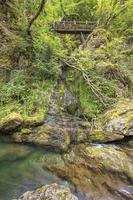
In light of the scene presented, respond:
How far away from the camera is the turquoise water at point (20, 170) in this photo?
5039 millimetres

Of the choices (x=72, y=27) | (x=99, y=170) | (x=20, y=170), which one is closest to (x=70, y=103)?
(x=99, y=170)

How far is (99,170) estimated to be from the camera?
5.65m

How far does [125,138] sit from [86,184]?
1.97m

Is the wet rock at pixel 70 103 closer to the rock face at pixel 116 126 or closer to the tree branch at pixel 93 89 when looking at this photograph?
the tree branch at pixel 93 89

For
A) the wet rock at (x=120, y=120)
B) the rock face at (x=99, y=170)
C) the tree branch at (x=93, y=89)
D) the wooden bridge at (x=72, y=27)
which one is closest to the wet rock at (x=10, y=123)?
the rock face at (x=99, y=170)

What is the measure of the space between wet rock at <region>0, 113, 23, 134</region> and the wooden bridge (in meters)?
4.36

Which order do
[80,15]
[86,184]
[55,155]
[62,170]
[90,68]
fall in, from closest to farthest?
[86,184] → [62,170] → [55,155] → [90,68] → [80,15]

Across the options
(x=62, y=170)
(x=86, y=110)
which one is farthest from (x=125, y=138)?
(x=62, y=170)

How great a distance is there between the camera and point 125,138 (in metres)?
6.82

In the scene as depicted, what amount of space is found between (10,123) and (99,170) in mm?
2337

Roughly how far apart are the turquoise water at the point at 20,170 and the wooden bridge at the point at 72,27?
17.1 feet

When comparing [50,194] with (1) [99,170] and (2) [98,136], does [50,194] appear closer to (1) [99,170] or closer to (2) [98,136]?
(1) [99,170]

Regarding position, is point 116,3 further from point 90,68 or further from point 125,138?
point 125,138

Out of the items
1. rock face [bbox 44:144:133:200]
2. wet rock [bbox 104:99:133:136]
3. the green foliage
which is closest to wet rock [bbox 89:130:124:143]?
wet rock [bbox 104:99:133:136]
